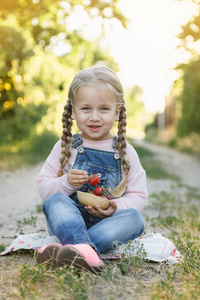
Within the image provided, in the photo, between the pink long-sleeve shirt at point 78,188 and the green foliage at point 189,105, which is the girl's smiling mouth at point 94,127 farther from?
the green foliage at point 189,105

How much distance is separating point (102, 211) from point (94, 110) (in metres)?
0.76

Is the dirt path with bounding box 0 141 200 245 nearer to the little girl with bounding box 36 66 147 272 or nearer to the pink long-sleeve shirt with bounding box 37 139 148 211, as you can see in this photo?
the pink long-sleeve shirt with bounding box 37 139 148 211

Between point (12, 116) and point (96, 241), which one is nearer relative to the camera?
point (96, 241)

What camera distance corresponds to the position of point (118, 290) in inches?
84.7

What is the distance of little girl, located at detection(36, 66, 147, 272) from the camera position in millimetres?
2666

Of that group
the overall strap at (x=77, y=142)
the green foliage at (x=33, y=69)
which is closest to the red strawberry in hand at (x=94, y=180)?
the overall strap at (x=77, y=142)

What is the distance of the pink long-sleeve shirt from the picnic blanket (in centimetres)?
27

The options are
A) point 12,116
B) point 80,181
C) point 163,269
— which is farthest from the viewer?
point 12,116

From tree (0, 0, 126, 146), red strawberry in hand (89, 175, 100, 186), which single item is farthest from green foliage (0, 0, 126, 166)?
red strawberry in hand (89, 175, 100, 186)

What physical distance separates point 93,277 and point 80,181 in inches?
28.2

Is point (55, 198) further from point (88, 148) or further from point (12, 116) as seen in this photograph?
point (12, 116)

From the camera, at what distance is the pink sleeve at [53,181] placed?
113 inches

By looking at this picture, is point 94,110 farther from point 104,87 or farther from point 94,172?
point 94,172

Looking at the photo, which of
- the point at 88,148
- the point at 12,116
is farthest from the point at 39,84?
the point at 88,148
